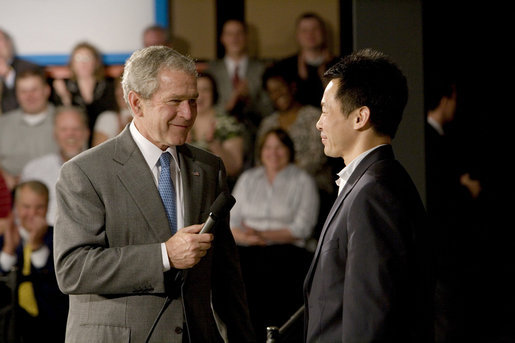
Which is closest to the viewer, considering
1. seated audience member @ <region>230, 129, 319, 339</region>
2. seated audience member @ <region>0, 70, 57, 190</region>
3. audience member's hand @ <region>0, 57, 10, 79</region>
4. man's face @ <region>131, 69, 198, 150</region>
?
man's face @ <region>131, 69, 198, 150</region>

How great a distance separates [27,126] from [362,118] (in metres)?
4.53

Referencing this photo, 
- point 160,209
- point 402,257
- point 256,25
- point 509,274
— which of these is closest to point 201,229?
point 160,209

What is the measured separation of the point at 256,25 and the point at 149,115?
14.9 ft

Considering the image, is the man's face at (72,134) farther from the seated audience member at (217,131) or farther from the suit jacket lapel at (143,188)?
the suit jacket lapel at (143,188)

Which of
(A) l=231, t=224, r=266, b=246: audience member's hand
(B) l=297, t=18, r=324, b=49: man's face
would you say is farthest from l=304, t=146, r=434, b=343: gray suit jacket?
(B) l=297, t=18, r=324, b=49: man's face

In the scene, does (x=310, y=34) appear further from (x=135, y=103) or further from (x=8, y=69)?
(x=135, y=103)

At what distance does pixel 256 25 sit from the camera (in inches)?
259

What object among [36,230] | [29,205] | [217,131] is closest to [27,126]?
[29,205]

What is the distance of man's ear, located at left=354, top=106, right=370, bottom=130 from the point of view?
76.7 inches

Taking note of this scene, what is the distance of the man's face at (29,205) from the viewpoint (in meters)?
5.28

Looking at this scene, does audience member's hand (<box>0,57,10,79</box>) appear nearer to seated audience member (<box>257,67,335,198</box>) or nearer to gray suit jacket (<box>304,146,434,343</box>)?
seated audience member (<box>257,67,335,198</box>)

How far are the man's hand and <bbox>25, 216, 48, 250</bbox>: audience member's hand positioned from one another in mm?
3215

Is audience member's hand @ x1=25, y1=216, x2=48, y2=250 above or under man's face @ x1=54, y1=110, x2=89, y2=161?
A: under

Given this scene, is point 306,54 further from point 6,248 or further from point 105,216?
point 105,216
